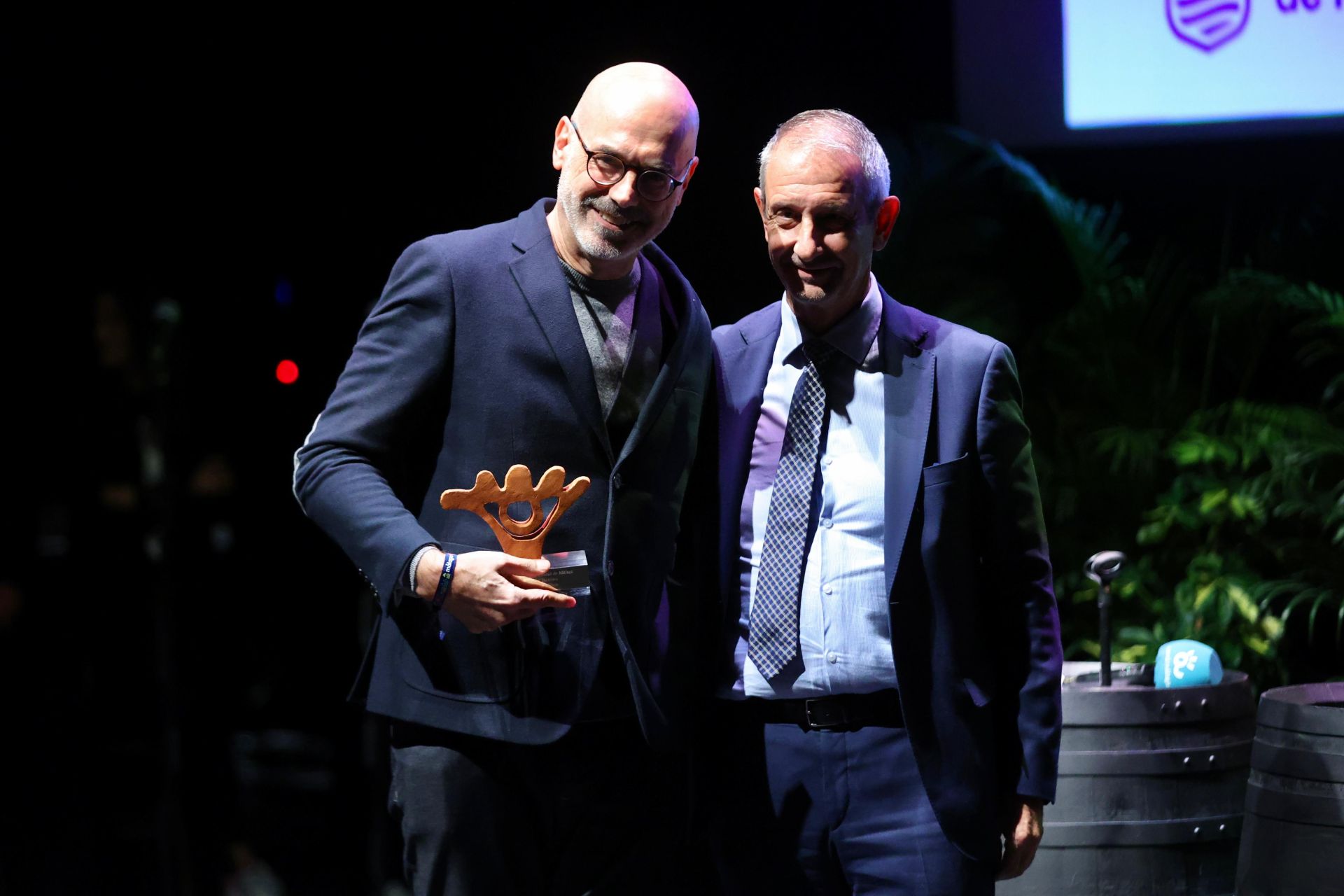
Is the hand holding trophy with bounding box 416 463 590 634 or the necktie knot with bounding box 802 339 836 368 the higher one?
the necktie knot with bounding box 802 339 836 368

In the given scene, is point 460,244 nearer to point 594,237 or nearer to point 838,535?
point 594,237

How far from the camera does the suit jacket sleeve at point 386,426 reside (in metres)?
1.77

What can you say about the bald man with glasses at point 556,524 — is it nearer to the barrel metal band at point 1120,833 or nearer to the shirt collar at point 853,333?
the shirt collar at point 853,333

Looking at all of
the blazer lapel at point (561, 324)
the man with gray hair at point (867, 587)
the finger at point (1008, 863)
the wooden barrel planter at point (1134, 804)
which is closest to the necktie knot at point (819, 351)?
the man with gray hair at point (867, 587)

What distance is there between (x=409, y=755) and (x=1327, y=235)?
12.4ft

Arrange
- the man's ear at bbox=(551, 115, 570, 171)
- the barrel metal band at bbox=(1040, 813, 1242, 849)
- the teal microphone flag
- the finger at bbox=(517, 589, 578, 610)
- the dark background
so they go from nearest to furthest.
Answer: the finger at bbox=(517, 589, 578, 610)
the man's ear at bbox=(551, 115, 570, 171)
the barrel metal band at bbox=(1040, 813, 1242, 849)
the teal microphone flag
the dark background

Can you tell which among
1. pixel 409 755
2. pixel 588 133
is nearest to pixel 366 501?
pixel 409 755

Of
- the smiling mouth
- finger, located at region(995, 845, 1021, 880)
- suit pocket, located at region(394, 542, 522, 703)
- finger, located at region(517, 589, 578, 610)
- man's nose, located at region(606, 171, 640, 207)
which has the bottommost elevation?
finger, located at region(995, 845, 1021, 880)

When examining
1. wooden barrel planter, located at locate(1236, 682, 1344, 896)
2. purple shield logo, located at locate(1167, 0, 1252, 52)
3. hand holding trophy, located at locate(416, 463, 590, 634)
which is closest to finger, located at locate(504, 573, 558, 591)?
hand holding trophy, located at locate(416, 463, 590, 634)

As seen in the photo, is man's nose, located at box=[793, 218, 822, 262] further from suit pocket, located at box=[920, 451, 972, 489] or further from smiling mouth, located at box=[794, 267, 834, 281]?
suit pocket, located at box=[920, 451, 972, 489]

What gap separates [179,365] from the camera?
4074 mm

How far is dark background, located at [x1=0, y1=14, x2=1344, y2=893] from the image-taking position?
4133 mm

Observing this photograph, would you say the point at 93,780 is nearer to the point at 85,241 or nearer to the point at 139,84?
the point at 85,241

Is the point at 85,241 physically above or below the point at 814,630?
above
